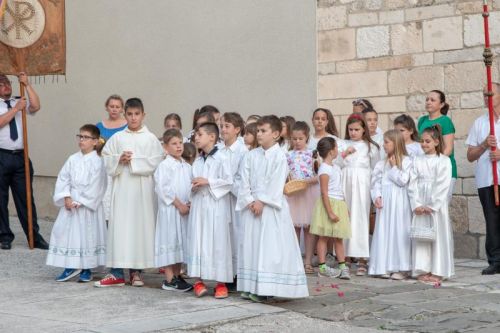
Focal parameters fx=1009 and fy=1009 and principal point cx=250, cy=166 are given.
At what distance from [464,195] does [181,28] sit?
4608 mm

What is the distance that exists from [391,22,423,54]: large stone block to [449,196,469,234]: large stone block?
166 centimetres

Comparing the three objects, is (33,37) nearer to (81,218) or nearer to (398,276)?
(81,218)

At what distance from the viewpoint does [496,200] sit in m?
9.24

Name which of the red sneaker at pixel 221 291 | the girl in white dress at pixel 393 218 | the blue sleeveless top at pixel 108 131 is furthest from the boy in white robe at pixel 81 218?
the girl in white dress at pixel 393 218

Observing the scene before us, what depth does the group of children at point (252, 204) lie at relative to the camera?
7715 millimetres

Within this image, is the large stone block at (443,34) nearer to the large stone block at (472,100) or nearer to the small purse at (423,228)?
the large stone block at (472,100)

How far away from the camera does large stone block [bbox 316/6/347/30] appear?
11344 millimetres

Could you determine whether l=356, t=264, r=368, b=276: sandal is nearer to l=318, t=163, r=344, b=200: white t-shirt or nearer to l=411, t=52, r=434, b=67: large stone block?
l=318, t=163, r=344, b=200: white t-shirt

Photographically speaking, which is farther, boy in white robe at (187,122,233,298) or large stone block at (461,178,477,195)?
large stone block at (461,178,477,195)

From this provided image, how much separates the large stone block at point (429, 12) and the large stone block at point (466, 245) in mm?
2312

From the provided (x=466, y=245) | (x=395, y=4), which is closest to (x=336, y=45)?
(x=395, y=4)

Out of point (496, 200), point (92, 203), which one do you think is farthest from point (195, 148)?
point (496, 200)

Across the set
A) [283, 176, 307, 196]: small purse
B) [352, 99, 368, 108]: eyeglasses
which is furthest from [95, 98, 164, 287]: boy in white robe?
[352, 99, 368, 108]: eyeglasses

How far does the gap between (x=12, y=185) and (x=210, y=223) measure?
372 cm
